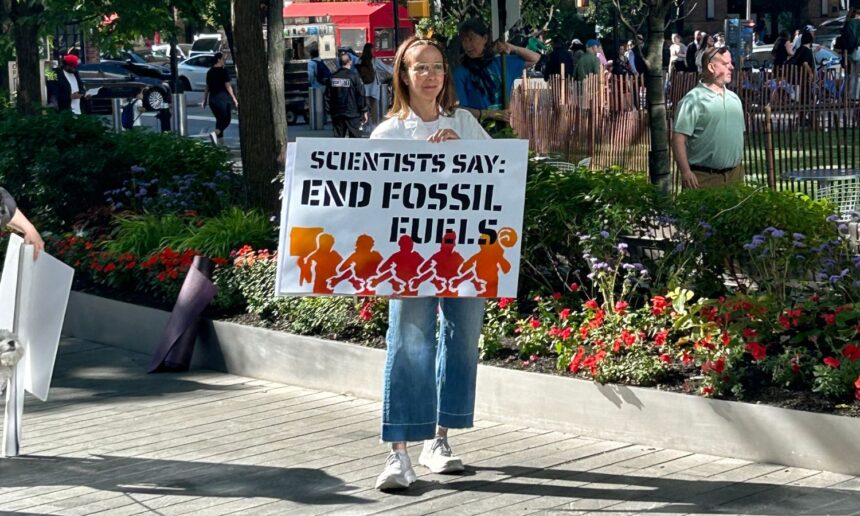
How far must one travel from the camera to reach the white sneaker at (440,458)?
6.32m

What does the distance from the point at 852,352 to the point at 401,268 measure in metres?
1.99

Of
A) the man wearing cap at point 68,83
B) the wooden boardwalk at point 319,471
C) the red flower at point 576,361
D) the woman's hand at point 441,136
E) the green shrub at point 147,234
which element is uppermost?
the man wearing cap at point 68,83

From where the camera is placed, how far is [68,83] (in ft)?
92.9

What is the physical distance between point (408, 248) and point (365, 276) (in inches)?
8.6

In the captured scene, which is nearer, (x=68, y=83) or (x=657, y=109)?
(x=657, y=109)

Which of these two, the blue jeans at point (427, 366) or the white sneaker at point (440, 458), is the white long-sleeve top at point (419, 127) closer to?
the blue jeans at point (427, 366)

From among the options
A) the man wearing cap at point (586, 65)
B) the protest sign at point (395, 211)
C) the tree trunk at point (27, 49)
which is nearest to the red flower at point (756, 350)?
the protest sign at point (395, 211)

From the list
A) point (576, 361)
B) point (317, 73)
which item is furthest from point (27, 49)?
point (576, 361)

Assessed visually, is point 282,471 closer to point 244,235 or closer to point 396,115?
point 396,115

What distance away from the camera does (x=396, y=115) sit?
20.6ft

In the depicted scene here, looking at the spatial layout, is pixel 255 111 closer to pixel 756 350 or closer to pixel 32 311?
pixel 32 311

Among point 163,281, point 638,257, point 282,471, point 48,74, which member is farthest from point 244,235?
point 48,74

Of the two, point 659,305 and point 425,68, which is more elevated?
point 425,68

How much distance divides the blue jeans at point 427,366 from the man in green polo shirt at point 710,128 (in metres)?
3.45
